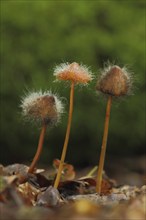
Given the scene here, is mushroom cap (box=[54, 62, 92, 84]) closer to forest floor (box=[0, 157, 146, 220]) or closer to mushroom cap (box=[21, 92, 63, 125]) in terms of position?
mushroom cap (box=[21, 92, 63, 125])

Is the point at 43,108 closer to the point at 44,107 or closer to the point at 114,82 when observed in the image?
the point at 44,107

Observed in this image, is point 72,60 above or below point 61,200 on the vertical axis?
above

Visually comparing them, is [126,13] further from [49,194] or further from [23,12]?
[49,194]

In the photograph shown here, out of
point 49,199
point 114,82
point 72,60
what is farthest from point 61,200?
point 72,60

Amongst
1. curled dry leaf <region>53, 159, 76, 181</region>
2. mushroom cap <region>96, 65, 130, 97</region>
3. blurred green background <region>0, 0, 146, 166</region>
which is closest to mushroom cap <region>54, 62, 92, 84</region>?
mushroom cap <region>96, 65, 130, 97</region>

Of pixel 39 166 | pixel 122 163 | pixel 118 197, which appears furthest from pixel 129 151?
pixel 118 197

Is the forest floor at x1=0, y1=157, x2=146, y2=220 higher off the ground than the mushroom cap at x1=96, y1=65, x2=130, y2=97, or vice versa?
the mushroom cap at x1=96, y1=65, x2=130, y2=97
